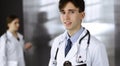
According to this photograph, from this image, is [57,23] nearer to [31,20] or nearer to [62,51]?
[31,20]

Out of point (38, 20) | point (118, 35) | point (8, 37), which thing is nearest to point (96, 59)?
Answer: point (8, 37)

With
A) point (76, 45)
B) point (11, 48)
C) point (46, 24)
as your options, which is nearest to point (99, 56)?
point (76, 45)

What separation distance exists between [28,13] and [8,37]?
175 centimetres

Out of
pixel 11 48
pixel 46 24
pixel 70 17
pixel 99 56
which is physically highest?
pixel 70 17

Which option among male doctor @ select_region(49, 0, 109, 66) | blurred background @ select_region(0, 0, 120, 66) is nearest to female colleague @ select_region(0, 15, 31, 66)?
blurred background @ select_region(0, 0, 120, 66)

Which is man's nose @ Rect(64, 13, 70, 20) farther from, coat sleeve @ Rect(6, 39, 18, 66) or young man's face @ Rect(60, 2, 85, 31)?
coat sleeve @ Rect(6, 39, 18, 66)

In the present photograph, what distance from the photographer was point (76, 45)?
205cm

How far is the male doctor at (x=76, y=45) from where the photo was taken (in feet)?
6.64

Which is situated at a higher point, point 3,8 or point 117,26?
point 3,8

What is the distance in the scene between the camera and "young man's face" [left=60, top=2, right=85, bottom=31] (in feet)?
6.78

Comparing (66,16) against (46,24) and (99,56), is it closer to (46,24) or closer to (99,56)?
(99,56)

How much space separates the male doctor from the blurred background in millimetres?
3965

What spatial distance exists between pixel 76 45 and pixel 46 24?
444cm

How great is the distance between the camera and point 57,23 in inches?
251
